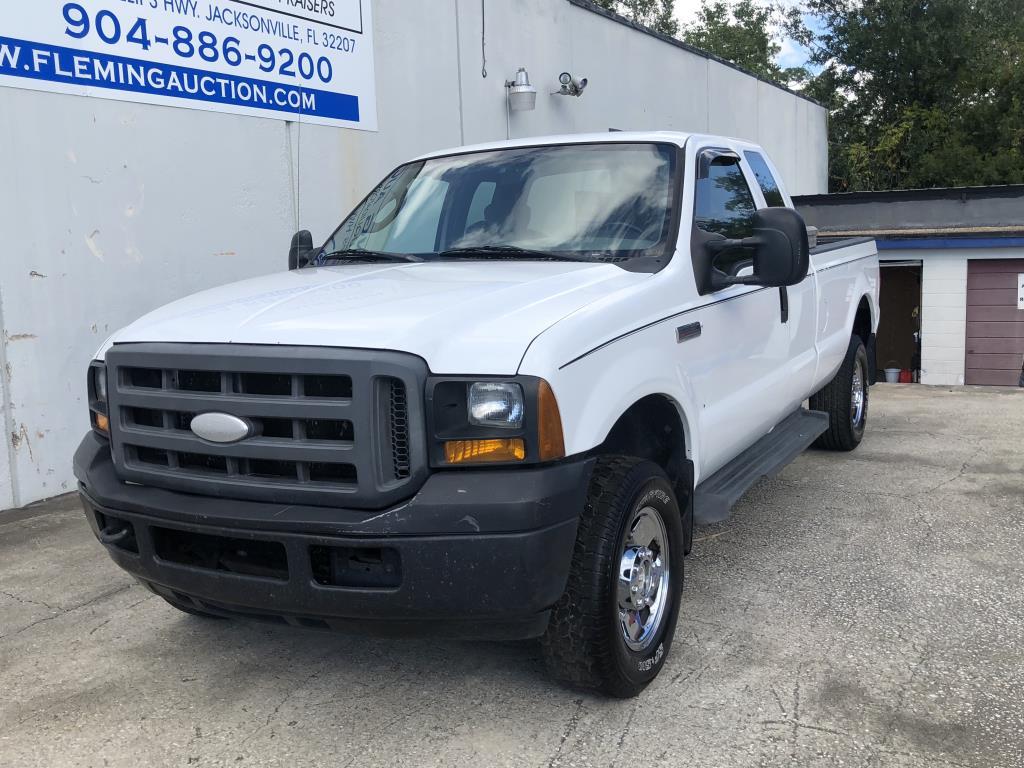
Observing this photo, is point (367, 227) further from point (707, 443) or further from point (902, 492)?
point (902, 492)

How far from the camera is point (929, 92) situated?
109 feet

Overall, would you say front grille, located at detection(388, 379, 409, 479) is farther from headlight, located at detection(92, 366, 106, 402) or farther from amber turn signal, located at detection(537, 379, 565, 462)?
headlight, located at detection(92, 366, 106, 402)

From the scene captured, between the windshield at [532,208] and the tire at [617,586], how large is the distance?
1.02 m

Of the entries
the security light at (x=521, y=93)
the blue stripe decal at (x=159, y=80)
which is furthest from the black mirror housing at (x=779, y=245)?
the security light at (x=521, y=93)

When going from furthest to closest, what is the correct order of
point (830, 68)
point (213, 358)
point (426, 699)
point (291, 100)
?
point (830, 68) < point (291, 100) < point (426, 699) < point (213, 358)

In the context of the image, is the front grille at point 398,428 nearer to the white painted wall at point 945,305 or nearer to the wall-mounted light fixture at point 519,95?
the wall-mounted light fixture at point 519,95

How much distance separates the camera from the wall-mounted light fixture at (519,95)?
10.9 m

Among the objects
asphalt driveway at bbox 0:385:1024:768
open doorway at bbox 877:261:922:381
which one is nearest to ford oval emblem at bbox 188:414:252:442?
asphalt driveway at bbox 0:385:1024:768

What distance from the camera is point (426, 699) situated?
11.3 ft

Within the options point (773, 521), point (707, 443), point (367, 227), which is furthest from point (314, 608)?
point (773, 521)

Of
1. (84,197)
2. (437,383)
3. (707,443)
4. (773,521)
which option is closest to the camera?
(437,383)

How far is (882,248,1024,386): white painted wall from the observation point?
17.6m

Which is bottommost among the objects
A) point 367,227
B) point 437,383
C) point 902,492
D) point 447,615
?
point 902,492

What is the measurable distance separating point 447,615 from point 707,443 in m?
1.56
